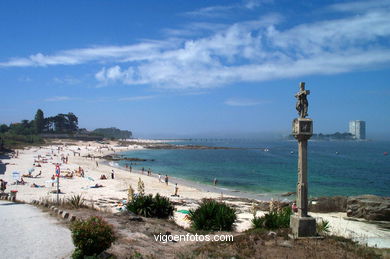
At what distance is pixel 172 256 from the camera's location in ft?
26.1

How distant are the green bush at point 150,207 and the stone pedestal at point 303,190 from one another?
498cm

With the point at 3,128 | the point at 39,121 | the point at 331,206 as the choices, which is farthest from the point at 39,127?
the point at 331,206

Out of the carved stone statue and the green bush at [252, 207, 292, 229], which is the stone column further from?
the green bush at [252, 207, 292, 229]

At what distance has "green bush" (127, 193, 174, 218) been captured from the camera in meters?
12.6

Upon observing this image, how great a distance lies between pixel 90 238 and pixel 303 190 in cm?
613

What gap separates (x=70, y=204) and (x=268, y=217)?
801cm

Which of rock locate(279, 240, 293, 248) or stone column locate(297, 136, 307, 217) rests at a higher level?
stone column locate(297, 136, 307, 217)

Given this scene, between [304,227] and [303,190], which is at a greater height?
[303,190]

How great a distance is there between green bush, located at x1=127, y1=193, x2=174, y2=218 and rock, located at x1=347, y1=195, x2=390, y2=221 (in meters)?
10.8

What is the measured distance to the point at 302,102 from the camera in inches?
404

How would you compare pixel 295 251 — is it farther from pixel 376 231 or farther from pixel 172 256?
pixel 376 231

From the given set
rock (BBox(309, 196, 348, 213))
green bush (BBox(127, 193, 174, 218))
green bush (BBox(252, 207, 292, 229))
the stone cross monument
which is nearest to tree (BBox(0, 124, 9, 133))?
rock (BBox(309, 196, 348, 213))

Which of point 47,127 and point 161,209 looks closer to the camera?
point 161,209

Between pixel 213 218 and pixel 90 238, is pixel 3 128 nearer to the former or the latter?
pixel 213 218
